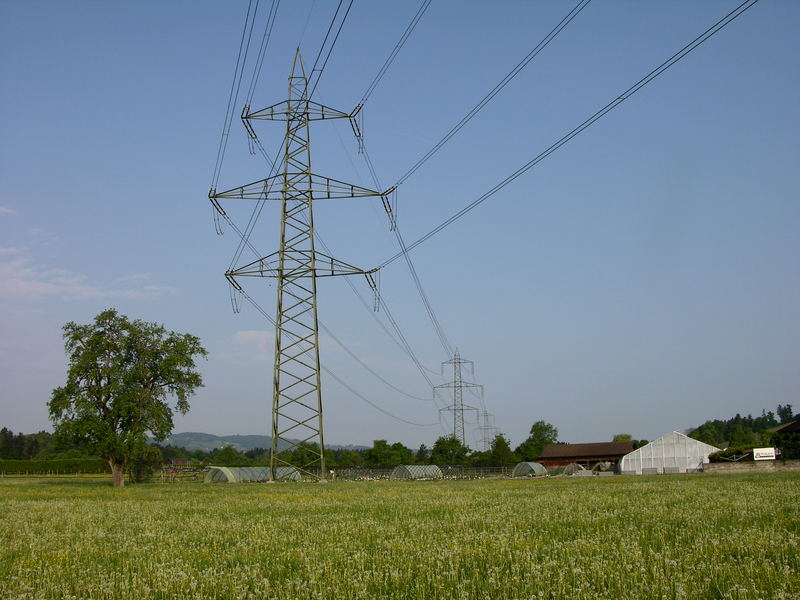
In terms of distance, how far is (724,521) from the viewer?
33.8ft

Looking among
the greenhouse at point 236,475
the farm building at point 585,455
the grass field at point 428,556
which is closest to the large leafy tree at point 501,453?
the farm building at point 585,455

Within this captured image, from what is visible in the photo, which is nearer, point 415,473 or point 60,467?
point 415,473

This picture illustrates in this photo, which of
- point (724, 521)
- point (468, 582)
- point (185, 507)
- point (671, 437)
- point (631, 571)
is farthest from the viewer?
point (671, 437)

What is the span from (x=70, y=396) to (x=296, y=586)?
4979cm

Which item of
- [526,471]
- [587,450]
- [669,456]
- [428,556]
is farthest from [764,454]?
[587,450]

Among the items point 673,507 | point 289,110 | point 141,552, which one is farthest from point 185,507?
point 289,110

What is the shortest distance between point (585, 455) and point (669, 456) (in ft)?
137

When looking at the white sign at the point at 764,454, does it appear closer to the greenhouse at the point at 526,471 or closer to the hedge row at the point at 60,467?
the greenhouse at the point at 526,471

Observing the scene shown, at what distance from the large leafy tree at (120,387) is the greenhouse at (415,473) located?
44656mm

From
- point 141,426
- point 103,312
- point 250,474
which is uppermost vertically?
point 103,312

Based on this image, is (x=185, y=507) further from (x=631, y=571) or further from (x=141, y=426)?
(x=141, y=426)

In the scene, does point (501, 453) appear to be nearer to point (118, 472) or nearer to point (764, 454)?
point (764, 454)

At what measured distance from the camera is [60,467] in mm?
127312

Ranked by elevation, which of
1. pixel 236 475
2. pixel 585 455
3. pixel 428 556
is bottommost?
pixel 585 455
